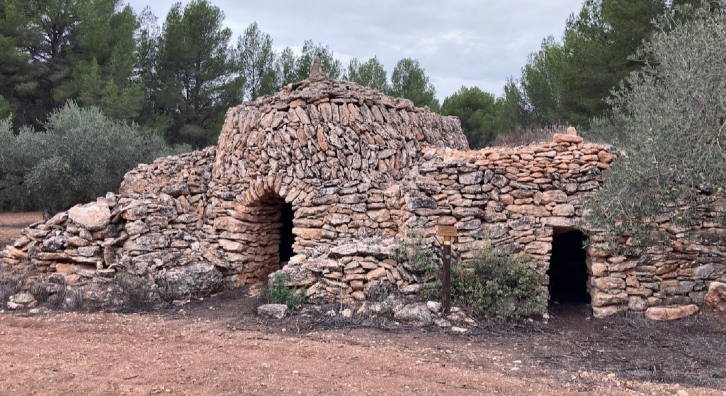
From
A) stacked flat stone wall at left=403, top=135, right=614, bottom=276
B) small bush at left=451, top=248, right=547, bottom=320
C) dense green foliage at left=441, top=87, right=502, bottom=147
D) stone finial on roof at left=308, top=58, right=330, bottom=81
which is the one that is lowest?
small bush at left=451, top=248, right=547, bottom=320

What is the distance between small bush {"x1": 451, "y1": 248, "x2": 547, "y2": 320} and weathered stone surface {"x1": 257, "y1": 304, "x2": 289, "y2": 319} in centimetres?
216

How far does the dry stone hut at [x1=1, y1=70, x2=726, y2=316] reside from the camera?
7.61 m

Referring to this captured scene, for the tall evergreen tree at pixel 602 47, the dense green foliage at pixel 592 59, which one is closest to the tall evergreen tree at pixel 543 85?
the dense green foliage at pixel 592 59

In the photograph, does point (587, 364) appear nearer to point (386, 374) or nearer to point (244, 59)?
point (386, 374)

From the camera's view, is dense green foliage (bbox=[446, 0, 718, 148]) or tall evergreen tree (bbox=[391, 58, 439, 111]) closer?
dense green foliage (bbox=[446, 0, 718, 148])

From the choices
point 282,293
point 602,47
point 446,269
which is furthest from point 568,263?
point 602,47

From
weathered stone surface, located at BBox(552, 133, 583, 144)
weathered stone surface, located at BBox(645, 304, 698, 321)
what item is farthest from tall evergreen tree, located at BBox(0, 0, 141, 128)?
weathered stone surface, located at BBox(645, 304, 698, 321)

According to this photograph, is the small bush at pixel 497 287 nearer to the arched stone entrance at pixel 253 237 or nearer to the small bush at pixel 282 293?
the small bush at pixel 282 293

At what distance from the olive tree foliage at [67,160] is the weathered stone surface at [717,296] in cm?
1192

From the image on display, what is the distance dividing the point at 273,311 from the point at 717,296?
17.9ft

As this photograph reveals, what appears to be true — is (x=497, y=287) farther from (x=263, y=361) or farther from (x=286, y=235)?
(x=286, y=235)

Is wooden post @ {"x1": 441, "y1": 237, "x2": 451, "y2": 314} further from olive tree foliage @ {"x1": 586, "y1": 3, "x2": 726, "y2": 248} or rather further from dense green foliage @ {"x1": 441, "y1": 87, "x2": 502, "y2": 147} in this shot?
dense green foliage @ {"x1": 441, "y1": 87, "x2": 502, "y2": 147}

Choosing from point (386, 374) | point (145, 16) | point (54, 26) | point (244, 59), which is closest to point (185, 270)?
point (386, 374)

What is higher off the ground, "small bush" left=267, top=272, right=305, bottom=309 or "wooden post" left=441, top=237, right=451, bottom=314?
"wooden post" left=441, top=237, right=451, bottom=314
